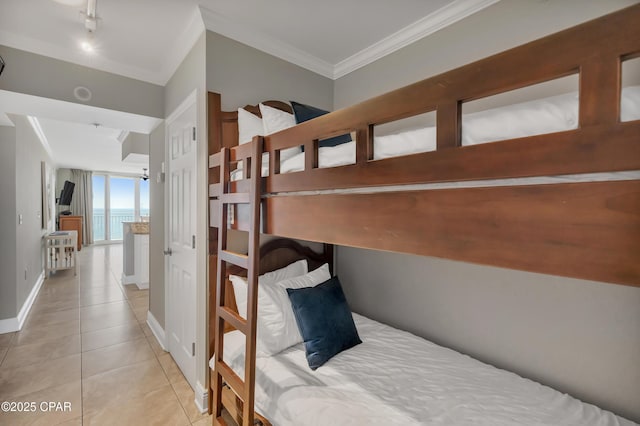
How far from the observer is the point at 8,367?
240 centimetres

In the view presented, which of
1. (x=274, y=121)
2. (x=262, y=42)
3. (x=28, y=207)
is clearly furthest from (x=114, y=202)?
(x=274, y=121)

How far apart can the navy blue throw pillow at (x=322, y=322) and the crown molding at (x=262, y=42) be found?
5.91ft

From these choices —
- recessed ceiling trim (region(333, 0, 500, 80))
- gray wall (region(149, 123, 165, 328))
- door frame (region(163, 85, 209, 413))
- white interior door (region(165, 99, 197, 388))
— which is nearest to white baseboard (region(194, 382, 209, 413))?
door frame (region(163, 85, 209, 413))

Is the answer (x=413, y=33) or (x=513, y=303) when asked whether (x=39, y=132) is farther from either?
(x=513, y=303)

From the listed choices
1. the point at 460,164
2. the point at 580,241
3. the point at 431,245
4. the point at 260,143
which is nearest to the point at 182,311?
the point at 260,143

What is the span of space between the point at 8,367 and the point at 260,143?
116 inches

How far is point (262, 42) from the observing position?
7.30ft

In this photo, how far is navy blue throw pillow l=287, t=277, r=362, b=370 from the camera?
5.47 ft

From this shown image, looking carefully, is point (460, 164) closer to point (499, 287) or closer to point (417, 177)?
point (417, 177)

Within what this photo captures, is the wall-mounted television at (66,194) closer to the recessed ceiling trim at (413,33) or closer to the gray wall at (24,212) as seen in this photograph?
the gray wall at (24,212)

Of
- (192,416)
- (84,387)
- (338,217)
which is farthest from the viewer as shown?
(84,387)

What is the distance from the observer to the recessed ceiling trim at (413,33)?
1859 millimetres

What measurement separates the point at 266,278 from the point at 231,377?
0.67 meters

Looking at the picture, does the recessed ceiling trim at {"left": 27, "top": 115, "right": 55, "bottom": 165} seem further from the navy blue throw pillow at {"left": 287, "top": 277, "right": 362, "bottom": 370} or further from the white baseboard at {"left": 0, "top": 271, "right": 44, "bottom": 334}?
the navy blue throw pillow at {"left": 287, "top": 277, "right": 362, "bottom": 370}
